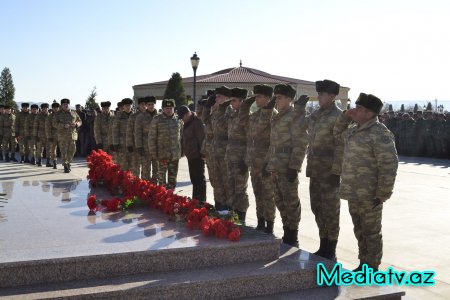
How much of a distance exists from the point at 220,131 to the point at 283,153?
1.98 m

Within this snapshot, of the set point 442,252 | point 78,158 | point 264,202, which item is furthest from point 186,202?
point 78,158

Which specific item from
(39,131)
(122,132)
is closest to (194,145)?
(122,132)

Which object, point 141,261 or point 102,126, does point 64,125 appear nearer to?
point 102,126

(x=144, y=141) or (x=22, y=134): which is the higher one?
(x=22, y=134)

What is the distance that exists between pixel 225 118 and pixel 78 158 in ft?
41.7

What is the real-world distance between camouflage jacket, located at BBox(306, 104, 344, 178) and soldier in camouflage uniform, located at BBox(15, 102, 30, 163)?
12715 mm

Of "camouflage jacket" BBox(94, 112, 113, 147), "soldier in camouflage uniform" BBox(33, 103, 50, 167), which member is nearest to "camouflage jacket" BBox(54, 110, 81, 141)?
"camouflage jacket" BBox(94, 112, 113, 147)

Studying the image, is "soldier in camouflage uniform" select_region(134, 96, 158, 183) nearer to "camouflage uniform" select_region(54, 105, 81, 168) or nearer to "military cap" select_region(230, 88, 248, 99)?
"military cap" select_region(230, 88, 248, 99)

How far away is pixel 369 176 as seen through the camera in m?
5.05

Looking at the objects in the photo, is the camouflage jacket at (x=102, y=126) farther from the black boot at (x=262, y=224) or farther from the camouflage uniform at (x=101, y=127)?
the black boot at (x=262, y=224)

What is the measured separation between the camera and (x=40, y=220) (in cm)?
615

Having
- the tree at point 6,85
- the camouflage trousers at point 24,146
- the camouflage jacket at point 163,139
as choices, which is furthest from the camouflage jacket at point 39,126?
the tree at point 6,85

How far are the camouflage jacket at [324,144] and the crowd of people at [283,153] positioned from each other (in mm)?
11

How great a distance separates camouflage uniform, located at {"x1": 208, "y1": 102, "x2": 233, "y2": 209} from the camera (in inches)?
315
